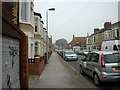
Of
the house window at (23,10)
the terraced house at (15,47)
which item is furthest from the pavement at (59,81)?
the house window at (23,10)

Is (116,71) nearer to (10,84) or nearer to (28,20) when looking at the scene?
(10,84)

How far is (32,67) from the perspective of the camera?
898cm

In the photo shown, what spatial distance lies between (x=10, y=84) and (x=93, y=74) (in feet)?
14.7

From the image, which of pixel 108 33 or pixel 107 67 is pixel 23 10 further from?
pixel 108 33

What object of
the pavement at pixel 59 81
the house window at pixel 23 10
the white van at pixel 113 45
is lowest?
the pavement at pixel 59 81

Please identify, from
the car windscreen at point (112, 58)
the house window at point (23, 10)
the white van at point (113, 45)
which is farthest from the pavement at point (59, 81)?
the white van at point (113, 45)

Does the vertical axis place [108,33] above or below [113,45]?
above

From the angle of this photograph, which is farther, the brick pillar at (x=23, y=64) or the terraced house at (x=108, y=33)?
the terraced house at (x=108, y=33)

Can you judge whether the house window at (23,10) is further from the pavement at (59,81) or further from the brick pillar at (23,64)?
the brick pillar at (23,64)

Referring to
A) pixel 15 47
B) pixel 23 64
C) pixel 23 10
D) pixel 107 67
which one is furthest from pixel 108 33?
pixel 15 47

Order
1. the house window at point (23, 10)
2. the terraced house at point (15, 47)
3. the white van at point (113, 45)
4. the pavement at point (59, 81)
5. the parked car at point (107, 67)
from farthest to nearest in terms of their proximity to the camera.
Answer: the white van at point (113, 45)
the house window at point (23, 10)
the pavement at point (59, 81)
the parked car at point (107, 67)
the terraced house at point (15, 47)

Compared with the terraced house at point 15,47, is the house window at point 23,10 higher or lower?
higher

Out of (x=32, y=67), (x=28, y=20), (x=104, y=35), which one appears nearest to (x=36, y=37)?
(x=28, y=20)

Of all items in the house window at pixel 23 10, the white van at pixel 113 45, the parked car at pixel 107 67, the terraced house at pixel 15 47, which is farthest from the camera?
the white van at pixel 113 45
